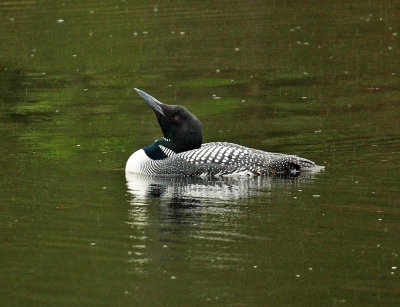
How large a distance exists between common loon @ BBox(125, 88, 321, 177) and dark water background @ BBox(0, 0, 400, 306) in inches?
7.7

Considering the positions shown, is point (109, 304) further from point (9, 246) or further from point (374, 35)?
point (374, 35)

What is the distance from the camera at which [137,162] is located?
10.9 m

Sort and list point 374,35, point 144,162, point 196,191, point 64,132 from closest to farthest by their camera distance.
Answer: point 196,191
point 144,162
point 64,132
point 374,35

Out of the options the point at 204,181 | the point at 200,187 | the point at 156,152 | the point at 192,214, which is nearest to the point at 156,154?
the point at 156,152

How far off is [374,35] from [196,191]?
11188mm

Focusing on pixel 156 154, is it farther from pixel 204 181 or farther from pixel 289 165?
pixel 289 165

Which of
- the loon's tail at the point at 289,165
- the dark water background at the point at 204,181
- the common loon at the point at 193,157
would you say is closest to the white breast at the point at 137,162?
the common loon at the point at 193,157

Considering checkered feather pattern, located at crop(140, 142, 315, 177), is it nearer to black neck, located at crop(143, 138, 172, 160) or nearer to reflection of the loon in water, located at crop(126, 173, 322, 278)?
reflection of the loon in water, located at crop(126, 173, 322, 278)

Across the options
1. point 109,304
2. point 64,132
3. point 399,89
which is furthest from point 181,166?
point 399,89

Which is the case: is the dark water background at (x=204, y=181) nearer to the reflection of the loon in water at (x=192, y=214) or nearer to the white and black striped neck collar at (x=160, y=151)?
the reflection of the loon in water at (x=192, y=214)

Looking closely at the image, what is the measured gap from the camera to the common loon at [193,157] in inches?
416

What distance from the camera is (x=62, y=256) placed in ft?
25.9

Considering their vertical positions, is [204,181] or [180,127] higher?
[180,127]

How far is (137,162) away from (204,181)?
81cm
